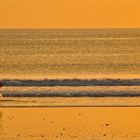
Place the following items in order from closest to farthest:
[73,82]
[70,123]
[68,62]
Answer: [70,123]
[73,82]
[68,62]

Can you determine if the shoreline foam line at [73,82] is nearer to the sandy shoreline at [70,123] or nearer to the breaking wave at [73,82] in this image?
the breaking wave at [73,82]

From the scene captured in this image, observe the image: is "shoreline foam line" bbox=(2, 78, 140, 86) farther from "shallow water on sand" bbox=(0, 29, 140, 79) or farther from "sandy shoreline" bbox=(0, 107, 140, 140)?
"sandy shoreline" bbox=(0, 107, 140, 140)

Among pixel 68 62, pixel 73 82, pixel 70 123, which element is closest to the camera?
pixel 70 123

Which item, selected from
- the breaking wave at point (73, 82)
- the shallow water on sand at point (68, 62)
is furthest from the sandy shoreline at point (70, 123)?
the shallow water on sand at point (68, 62)

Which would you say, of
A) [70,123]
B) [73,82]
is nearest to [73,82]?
[73,82]

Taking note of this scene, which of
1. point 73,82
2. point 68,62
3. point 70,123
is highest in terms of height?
point 68,62

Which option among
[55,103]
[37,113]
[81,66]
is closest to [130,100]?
[55,103]

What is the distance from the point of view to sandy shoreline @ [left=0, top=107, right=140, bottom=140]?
680 inches

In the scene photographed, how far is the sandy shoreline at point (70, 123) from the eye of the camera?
1727cm

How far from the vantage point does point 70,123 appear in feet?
63.1

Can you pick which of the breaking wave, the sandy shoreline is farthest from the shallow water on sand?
the sandy shoreline

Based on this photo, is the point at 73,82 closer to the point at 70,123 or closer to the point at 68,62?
the point at 70,123

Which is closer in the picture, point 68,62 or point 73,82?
→ point 73,82

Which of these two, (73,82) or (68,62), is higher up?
(68,62)
